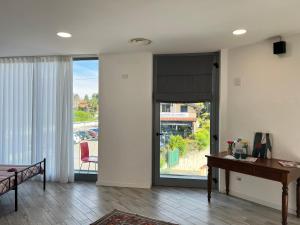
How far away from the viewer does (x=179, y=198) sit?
3.82 m

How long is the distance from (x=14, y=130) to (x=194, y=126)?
358 cm

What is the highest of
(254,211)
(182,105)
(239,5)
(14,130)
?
(239,5)

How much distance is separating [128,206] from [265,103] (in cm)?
260

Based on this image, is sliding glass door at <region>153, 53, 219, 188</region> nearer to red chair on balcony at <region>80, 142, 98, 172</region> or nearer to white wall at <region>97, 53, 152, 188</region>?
white wall at <region>97, 53, 152, 188</region>

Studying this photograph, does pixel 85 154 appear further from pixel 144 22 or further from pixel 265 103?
pixel 265 103

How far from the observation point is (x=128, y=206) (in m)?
3.51

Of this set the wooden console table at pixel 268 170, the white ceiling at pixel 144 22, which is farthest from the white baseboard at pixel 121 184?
the white ceiling at pixel 144 22

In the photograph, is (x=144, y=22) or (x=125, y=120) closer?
(x=144, y=22)

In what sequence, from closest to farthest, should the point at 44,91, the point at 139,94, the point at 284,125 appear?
the point at 284,125
the point at 139,94
the point at 44,91

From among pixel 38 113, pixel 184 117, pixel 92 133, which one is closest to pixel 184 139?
pixel 184 117

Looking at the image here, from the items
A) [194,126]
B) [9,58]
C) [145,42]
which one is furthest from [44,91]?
[194,126]

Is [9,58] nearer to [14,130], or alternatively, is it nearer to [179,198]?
[14,130]

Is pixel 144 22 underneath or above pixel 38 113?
above

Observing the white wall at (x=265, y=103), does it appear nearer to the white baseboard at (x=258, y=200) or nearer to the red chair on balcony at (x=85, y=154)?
the white baseboard at (x=258, y=200)
